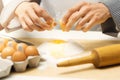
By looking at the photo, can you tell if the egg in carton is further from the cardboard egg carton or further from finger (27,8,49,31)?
finger (27,8,49,31)

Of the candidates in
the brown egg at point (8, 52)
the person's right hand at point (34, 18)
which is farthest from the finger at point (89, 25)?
the brown egg at point (8, 52)

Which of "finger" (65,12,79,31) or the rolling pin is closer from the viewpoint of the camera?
the rolling pin

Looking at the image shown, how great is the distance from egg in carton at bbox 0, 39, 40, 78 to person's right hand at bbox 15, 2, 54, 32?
17 cm

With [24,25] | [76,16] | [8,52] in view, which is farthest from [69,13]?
[8,52]

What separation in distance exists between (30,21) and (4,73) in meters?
0.26

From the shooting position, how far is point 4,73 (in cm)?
55

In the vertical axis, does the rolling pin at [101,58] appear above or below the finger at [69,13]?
below

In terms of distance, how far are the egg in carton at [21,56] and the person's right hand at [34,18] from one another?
0.56 ft

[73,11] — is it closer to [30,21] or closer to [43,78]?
[30,21]

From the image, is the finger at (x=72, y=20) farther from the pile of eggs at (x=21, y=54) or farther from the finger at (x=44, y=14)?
the pile of eggs at (x=21, y=54)

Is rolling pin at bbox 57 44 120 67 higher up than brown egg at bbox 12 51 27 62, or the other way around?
brown egg at bbox 12 51 27 62

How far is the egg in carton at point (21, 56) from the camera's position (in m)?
0.56

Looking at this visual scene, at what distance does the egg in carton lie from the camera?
1.84 feet

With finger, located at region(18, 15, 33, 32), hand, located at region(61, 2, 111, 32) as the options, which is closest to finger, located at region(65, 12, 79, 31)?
hand, located at region(61, 2, 111, 32)
